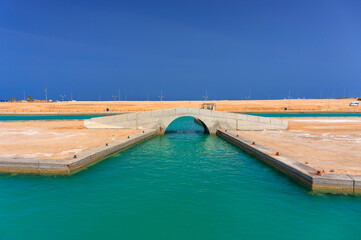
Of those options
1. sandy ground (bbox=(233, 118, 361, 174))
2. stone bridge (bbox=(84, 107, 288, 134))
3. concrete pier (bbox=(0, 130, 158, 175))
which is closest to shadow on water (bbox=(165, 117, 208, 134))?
stone bridge (bbox=(84, 107, 288, 134))

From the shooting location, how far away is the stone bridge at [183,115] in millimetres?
32469

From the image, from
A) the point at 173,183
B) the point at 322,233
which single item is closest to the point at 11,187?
the point at 173,183

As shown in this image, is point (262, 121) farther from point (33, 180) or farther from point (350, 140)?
point (33, 180)

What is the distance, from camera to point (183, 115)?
32969mm

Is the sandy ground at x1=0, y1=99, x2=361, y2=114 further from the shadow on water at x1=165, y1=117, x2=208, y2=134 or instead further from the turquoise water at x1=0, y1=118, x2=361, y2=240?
the turquoise water at x1=0, y1=118, x2=361, y2=240

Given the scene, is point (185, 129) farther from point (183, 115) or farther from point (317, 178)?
point (317, 178)

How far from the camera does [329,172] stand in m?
13.5

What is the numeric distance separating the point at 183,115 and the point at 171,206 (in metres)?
21.8

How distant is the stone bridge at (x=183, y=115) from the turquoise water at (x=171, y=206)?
51.1 feet

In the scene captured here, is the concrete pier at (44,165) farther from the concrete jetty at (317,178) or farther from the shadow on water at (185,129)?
the shadow on water at (185,129)

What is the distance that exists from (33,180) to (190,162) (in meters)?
9.87

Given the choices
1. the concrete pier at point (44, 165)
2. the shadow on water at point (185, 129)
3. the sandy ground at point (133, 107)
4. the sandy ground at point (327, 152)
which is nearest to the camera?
the sandy ground at point (327, 152)

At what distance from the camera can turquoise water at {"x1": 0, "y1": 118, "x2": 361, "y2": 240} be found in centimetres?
970

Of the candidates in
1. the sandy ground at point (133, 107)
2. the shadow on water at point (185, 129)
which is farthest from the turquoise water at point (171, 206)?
the sandy ground at point (133, 107)
